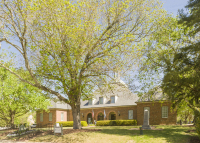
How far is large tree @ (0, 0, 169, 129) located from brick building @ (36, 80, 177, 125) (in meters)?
8.12

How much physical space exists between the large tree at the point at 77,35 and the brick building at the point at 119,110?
812 cm

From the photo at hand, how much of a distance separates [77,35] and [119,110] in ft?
73.9

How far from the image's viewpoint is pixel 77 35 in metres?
14.4

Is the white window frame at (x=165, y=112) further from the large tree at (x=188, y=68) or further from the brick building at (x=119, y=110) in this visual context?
the large tree at (x=188, y=68)

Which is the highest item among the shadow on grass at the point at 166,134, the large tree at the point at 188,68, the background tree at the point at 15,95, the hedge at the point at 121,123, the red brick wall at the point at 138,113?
the large tree at the point at 188,68

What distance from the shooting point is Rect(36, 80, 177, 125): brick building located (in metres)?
28.5

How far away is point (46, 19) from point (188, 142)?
44.4 ft

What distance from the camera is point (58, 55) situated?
16047 millimetres

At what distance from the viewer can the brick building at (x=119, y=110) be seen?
2845cm

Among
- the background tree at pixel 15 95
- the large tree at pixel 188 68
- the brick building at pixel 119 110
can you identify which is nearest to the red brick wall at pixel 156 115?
the brick building at pixel 119 110

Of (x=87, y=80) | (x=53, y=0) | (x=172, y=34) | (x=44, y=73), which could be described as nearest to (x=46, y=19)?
(x=53, y=0)

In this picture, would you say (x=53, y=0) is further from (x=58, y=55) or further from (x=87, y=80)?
(x=87, y=80)

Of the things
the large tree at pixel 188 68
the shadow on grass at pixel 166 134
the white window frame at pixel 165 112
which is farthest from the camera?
the white window frame at pixel 165 112

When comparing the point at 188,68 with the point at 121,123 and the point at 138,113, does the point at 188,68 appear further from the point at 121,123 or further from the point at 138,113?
the point at 121,123
